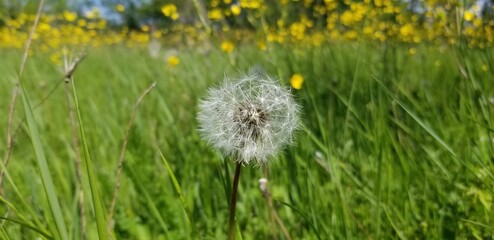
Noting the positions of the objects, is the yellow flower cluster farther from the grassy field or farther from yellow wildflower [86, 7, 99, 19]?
the grassy field

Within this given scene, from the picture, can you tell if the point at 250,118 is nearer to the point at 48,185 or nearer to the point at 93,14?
the point at 48,185

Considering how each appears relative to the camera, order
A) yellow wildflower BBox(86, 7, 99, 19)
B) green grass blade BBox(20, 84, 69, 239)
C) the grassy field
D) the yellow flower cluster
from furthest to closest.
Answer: yellow wildflower BBox(86, 7, 99, 19), the yellow flower cluster, the grassy field, green grass blade BBox(20, 84, 69, 239)

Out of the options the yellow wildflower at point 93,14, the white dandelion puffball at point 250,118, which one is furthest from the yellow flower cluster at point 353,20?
the white dandelion puffball at point 250,118

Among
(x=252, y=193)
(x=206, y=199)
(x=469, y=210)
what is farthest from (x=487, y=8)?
(x=206, y=199)

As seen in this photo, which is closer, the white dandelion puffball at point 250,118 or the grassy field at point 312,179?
the white dandelion puffball at point 250,118

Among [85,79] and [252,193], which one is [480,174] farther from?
[85,79]

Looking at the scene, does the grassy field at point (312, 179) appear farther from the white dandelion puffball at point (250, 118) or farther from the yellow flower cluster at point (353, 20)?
the yellow flower cluster at point (353, 20)

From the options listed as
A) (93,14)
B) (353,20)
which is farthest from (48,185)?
(93,14)

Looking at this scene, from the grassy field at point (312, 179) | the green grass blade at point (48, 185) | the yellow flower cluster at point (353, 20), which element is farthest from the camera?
the yellow flower cluster at point (353, 20)

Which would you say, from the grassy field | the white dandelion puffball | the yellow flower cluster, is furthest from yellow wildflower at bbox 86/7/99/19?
the white dandelion puffball
